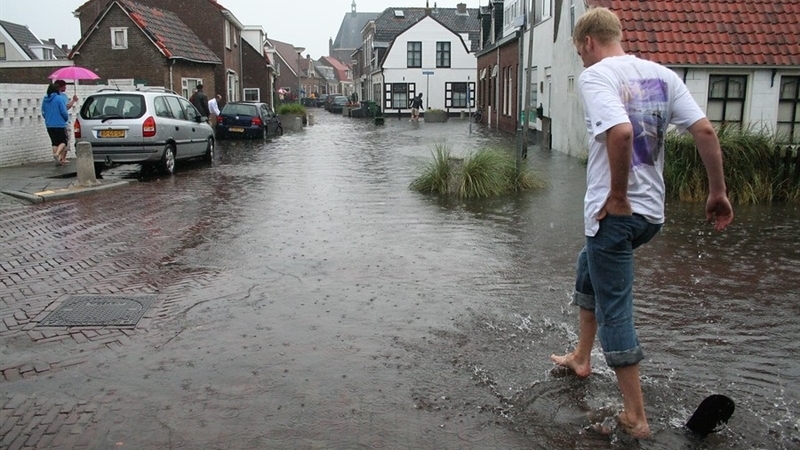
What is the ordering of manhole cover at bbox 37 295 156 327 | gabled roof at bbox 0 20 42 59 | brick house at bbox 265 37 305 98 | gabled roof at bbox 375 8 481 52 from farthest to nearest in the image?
1. brick house at bbox 265 37 305 98
2. gabled roof at bbox 375 8 481 52
3. gabled roof at bbox 0 20 42 59
4. manhole cover at bbox 37 295 156 327

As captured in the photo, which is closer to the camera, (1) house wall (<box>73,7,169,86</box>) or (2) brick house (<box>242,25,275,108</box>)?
(1) house wall (<box>73,7,169,86</box>)

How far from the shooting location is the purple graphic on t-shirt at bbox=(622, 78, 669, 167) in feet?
11.6

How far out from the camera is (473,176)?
1212cm

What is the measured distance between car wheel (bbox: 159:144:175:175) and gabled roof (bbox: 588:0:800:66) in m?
9.86

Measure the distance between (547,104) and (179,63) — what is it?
1583 centimetres

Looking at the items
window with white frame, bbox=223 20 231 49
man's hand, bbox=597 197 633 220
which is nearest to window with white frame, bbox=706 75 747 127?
man's hand, bbox=597 197 633 220

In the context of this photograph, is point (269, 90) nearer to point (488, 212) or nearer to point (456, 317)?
point (488, 212)

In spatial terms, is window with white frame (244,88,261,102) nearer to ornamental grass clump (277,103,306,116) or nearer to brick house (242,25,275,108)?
brick house (242,25,275,108)

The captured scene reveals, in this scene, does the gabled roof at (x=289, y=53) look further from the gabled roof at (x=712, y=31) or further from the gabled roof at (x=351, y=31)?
the gabled roof at (x=712, y=31)

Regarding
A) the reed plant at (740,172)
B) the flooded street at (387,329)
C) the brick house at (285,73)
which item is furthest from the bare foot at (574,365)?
the brick house at (285,73)

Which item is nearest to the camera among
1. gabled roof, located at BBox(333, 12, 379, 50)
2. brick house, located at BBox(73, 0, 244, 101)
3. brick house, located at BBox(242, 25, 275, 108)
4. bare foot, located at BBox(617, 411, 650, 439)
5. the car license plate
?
bare foot, located at BBox(617, 411, 650, 439)

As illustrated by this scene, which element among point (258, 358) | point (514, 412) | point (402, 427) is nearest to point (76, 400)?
point (258, 358)

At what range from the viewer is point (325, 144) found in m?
25.9

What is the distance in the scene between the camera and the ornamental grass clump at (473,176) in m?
12.0
